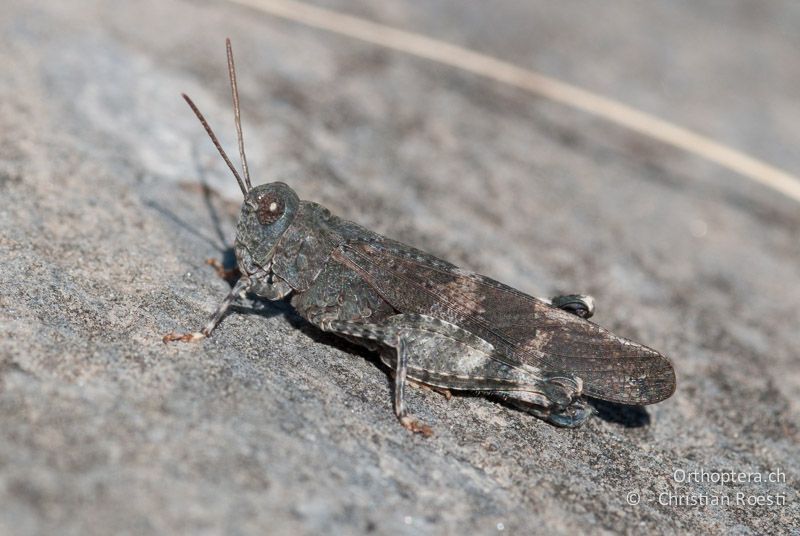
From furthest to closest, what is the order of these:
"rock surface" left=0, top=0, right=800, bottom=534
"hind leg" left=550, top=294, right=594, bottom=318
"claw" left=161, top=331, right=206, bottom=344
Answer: "hind leg" left=550, top=294, right=594, bottom=318 < "claw" left=161, top=331, right=206, bottom=344 < "rock surface" left=0, top=0, right=800, bottom=534

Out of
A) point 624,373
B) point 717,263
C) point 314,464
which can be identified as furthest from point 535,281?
point 314,464

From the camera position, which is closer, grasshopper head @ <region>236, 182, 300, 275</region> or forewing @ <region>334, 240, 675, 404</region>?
forewing @ <region>334, 240, 675, 404</region>

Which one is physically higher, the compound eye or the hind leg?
the hind leg

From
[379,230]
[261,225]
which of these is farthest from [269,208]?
[379,230]

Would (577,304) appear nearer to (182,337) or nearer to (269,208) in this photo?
(269,208)

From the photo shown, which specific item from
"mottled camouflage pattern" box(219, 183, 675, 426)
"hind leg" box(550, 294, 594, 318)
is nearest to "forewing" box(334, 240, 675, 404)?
"mottled camouflage pattern" box(219, 183, 675, 426)

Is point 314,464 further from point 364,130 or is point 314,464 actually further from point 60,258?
point 364,130

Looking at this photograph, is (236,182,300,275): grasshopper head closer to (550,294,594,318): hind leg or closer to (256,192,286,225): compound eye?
(256,192,286,225): compound eye
